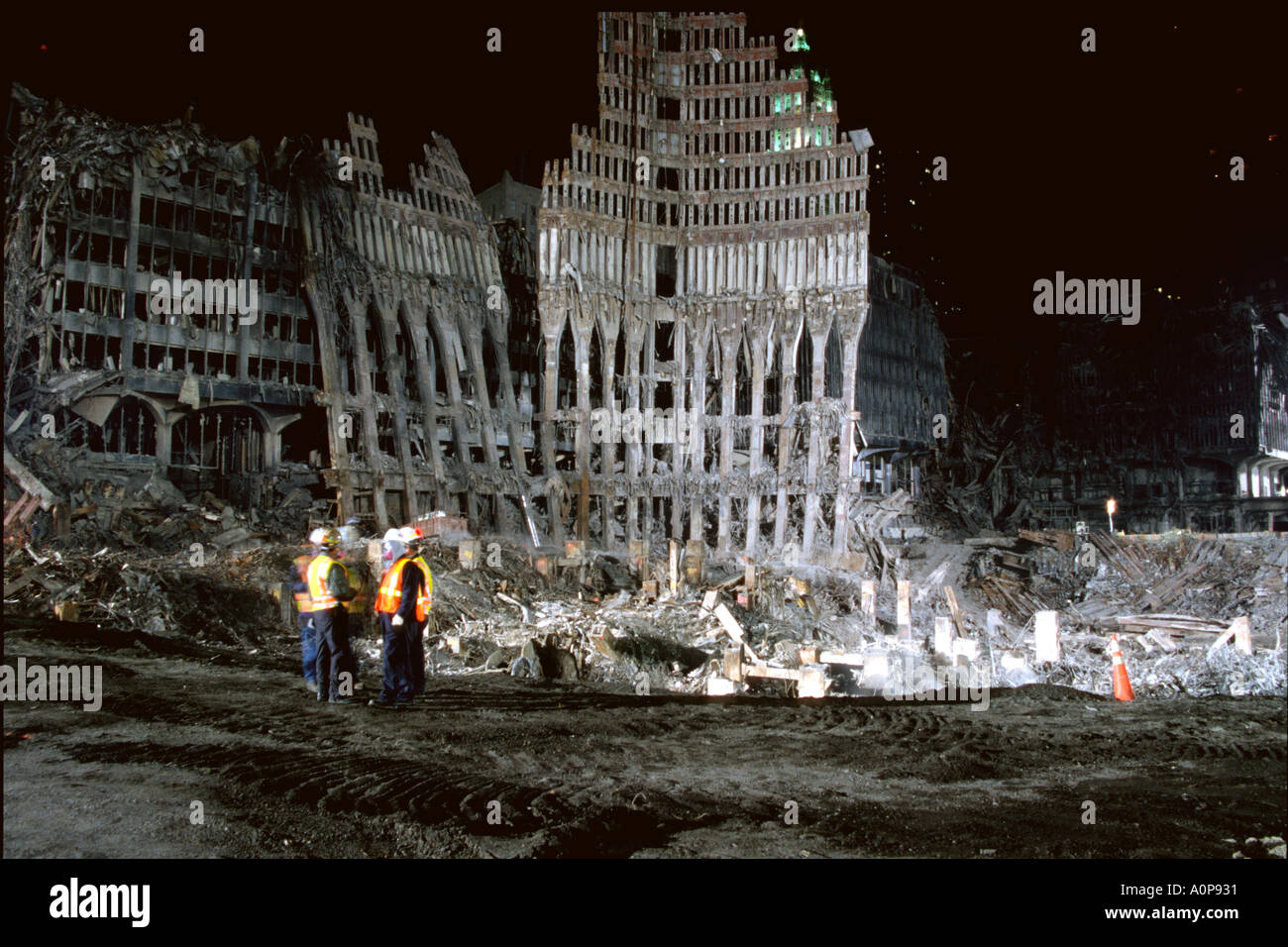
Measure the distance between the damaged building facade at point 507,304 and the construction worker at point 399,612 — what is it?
50.5 ft

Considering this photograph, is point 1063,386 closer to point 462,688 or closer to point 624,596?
point 624,596

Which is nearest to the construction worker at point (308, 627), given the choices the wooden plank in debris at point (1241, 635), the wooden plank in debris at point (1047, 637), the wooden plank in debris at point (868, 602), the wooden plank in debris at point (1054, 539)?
the wooden plank in debris at point (1047, 637)

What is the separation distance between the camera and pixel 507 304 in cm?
2894

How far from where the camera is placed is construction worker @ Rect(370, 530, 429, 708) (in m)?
9.40

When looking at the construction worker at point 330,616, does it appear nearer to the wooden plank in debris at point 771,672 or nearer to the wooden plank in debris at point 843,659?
the wooden plank in debris at point 771,672

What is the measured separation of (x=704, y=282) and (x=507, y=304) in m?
6.46

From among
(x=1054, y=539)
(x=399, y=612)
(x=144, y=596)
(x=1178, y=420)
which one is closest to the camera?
(x=399, y=612)

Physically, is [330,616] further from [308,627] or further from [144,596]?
[144,596]

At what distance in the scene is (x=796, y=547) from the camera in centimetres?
2589

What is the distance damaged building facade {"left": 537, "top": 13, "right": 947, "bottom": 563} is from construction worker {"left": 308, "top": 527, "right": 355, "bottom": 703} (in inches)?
653

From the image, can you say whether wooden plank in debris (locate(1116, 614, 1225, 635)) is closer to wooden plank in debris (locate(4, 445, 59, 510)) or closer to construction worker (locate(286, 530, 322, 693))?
construction worker (locate(286, 530, 322, 693))

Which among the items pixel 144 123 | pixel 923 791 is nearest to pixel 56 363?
pixel 144 123

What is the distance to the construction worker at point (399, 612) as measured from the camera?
9.40 m

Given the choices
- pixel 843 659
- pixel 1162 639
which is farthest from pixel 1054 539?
pixel 843 659
